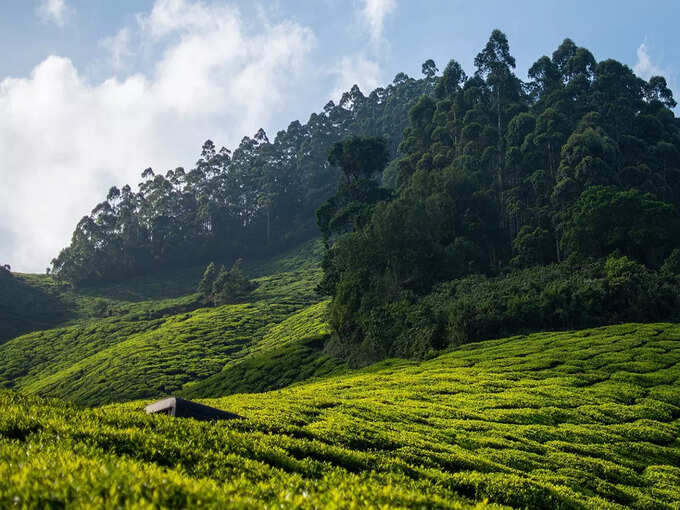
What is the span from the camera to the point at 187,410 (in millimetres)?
14984

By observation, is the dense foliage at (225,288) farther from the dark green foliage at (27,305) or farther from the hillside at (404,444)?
the hillside at (404,444)

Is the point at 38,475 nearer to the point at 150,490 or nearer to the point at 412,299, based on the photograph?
the point at 150,490

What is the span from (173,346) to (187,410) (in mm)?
67059

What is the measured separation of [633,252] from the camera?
54.4 metres

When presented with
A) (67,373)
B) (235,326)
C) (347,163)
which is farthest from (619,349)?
(67,373)

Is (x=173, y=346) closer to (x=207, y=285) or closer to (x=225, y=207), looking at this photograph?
(x=207, y=285)

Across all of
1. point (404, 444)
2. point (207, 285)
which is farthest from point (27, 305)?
point (404, 444)

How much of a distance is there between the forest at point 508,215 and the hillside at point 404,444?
9.54 m

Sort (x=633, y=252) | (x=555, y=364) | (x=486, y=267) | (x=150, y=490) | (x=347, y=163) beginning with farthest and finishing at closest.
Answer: (x=347, y=163) < (x=486, y=267) < (x=633, y=252) < (x=555, y=364) < (x=150, y=490)

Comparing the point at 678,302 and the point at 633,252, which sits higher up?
the point at 633,252

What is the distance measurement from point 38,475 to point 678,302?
49386 mm

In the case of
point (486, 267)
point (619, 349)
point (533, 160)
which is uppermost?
point (533, 160)

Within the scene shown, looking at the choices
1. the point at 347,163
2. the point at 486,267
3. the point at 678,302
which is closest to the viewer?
the point at 678,302

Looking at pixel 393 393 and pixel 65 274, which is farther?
pixel 65 274
